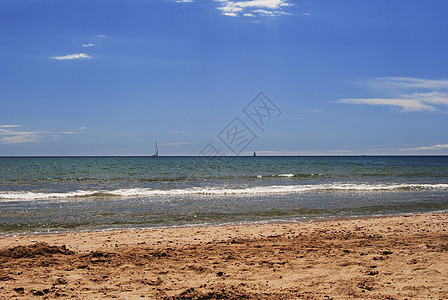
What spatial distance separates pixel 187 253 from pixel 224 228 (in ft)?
9.87

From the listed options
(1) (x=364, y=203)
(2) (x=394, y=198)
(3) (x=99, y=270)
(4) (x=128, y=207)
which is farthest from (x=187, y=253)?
(2) (x=394, y=198)

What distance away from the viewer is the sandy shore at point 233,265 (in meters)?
4.98

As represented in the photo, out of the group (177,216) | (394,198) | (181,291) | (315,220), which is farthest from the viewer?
(394,198)

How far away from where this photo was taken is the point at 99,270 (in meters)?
5.96

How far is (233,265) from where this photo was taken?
614 cm

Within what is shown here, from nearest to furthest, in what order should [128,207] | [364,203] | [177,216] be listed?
[177,216]
[128,207]
[364,203]

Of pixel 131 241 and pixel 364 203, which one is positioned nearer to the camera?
pixel 131 241

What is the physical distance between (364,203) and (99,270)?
12552 millimetres

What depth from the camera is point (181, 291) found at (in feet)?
16.4

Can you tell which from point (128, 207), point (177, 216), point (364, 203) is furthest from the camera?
point (364, 203)

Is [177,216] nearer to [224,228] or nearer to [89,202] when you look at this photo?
[224,228]

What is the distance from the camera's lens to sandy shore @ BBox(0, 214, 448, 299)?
16.3 ft

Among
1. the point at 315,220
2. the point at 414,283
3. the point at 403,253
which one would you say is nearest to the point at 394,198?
the point at 315,220

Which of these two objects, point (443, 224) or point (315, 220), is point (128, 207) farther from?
point (443, 224)
